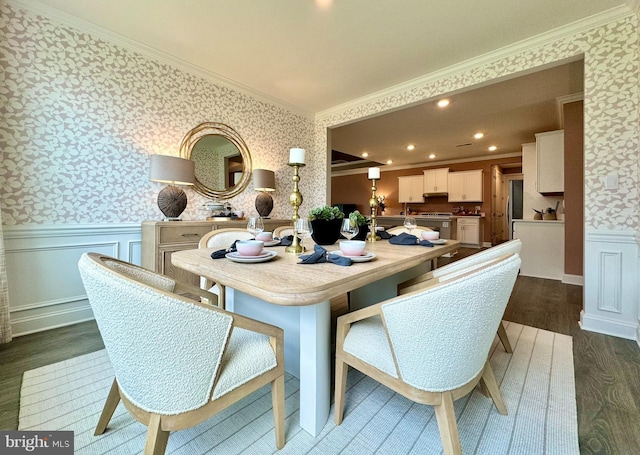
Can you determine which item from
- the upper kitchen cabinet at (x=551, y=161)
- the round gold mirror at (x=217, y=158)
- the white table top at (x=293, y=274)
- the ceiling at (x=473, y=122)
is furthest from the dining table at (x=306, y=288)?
the upper kitchen cabinet at (x=551, y=161)

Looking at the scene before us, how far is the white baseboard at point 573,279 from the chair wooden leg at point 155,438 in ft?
15.3

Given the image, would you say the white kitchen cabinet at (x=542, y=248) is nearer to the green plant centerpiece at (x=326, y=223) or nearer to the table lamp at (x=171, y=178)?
the green plant centerpiece at (x=326, y=223)

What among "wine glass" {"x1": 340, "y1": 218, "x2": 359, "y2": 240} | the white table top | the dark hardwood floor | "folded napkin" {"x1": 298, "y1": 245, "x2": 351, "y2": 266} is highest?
"wine glass" {"x1": 340, "y1": 218, "x2": 359, "y2": 240}

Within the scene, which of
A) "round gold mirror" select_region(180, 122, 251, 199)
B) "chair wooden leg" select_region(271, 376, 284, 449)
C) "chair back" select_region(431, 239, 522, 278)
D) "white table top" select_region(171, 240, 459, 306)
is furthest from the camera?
"round gold mirror" select_region(180, 122, 251, 199)

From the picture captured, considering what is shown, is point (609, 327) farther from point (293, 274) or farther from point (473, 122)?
point (473, 122)

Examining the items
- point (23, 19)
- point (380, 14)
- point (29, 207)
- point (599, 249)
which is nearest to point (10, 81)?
point (23, 19)

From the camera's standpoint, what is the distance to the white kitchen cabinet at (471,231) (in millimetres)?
6992

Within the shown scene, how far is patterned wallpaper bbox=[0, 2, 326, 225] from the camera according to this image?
1972mm

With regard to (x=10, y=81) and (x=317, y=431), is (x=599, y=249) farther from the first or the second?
(x=10, y=81)

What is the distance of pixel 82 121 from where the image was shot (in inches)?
87.8

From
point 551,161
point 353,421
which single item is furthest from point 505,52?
point 353,421

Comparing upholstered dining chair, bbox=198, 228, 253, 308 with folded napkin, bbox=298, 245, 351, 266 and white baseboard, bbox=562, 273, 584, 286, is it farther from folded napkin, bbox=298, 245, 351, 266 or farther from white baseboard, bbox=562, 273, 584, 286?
white baseboard, bbox=562, 273, 584, 286

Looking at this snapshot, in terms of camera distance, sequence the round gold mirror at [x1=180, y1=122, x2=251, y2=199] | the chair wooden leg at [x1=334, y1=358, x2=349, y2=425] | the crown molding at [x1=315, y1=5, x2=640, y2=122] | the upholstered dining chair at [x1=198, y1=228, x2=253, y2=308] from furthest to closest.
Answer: the round gold mirror at [x1=180, y1=122, x2=251, y2=199], the crown molding at [x1=315, y1=5, x2=640, y2=122], the upholstered dining chair at [x1=198, y1=228, x2=253, y2=308], the chair wooden leg at [x1=334, y1=358, x2=349, y2=425]

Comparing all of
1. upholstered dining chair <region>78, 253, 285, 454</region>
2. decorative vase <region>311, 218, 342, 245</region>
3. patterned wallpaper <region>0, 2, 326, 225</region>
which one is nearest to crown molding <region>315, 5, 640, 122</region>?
patterned wallpaper <region>0, 2, 326, 225</region>
